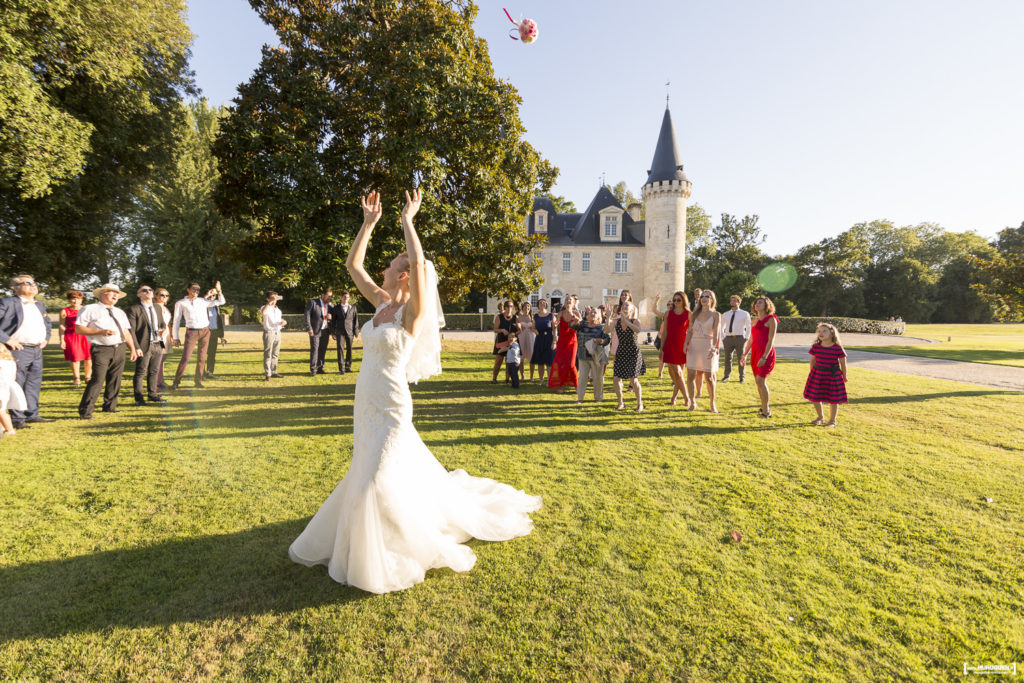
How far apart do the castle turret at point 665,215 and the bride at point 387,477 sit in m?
37.4

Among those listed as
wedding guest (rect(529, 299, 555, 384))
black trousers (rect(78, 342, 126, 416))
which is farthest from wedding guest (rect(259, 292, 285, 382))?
wedding guest (rect(529, 299, 555, 384))

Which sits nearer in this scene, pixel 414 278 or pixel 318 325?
pixel 414 278

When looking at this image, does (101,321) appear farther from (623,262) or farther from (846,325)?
(846,325)

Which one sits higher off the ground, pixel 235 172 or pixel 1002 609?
pixel 235 172

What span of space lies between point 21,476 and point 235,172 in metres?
10.6

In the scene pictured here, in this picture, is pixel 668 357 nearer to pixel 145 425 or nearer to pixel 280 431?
pixel 280 431

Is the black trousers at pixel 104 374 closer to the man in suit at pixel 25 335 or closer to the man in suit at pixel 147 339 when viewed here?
the man in suit at pixel 147 339

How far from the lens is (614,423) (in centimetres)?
789

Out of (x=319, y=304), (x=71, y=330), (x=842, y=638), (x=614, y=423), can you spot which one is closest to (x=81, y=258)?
(x=71, y=330)

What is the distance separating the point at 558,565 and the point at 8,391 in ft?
26.3

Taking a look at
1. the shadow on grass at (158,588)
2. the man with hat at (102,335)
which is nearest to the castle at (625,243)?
the man with hat at (102,335)

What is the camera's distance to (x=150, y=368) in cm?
931

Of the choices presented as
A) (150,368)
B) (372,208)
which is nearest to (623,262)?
(150,368)

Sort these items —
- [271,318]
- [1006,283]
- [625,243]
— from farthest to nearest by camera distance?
[625,243], [1006,283], [271,318]
